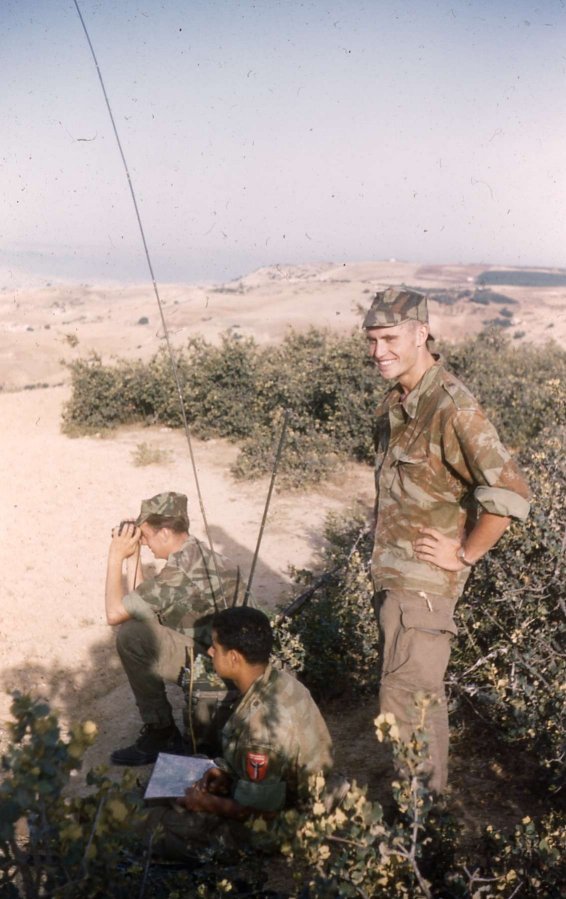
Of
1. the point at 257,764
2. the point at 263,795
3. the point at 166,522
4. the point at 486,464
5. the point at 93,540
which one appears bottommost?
the point at 93,540

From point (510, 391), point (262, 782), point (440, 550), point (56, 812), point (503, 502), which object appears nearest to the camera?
point (56, 812)

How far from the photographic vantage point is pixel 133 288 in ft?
190

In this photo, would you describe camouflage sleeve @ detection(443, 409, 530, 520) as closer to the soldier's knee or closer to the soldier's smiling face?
the soldier's smiling face

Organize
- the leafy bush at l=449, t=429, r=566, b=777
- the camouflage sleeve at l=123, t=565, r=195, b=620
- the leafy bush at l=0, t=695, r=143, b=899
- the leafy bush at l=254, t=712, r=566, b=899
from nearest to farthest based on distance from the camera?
the leafy bush at l=0, t=695, r=143, b=899, the leafy bush at l=254, t=712, r=566, b=899, the leafy bush at l=449, t=429, r=566, b=777, the camouflage sleeve at l=123, t=565, r=195, b=620

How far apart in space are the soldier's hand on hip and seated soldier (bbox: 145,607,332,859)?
2.19ft

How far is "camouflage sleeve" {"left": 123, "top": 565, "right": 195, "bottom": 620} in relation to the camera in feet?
11.7

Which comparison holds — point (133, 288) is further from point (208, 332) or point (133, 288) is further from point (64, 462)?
point (64, 462)

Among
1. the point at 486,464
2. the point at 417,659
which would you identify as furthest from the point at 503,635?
the point at 486,464

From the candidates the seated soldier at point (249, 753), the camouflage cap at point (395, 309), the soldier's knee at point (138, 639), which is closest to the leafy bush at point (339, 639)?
the soldier's knee at point (138, 639)

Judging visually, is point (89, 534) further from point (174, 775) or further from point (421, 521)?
point (421, 521)

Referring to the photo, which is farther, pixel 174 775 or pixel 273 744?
pixel 174 775

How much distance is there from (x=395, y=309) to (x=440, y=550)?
2.92 feet

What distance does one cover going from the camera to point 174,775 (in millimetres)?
2832

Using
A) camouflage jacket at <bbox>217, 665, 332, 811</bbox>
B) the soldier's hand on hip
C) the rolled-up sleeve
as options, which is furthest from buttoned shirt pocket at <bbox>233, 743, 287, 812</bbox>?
the rolled-up sleeve
